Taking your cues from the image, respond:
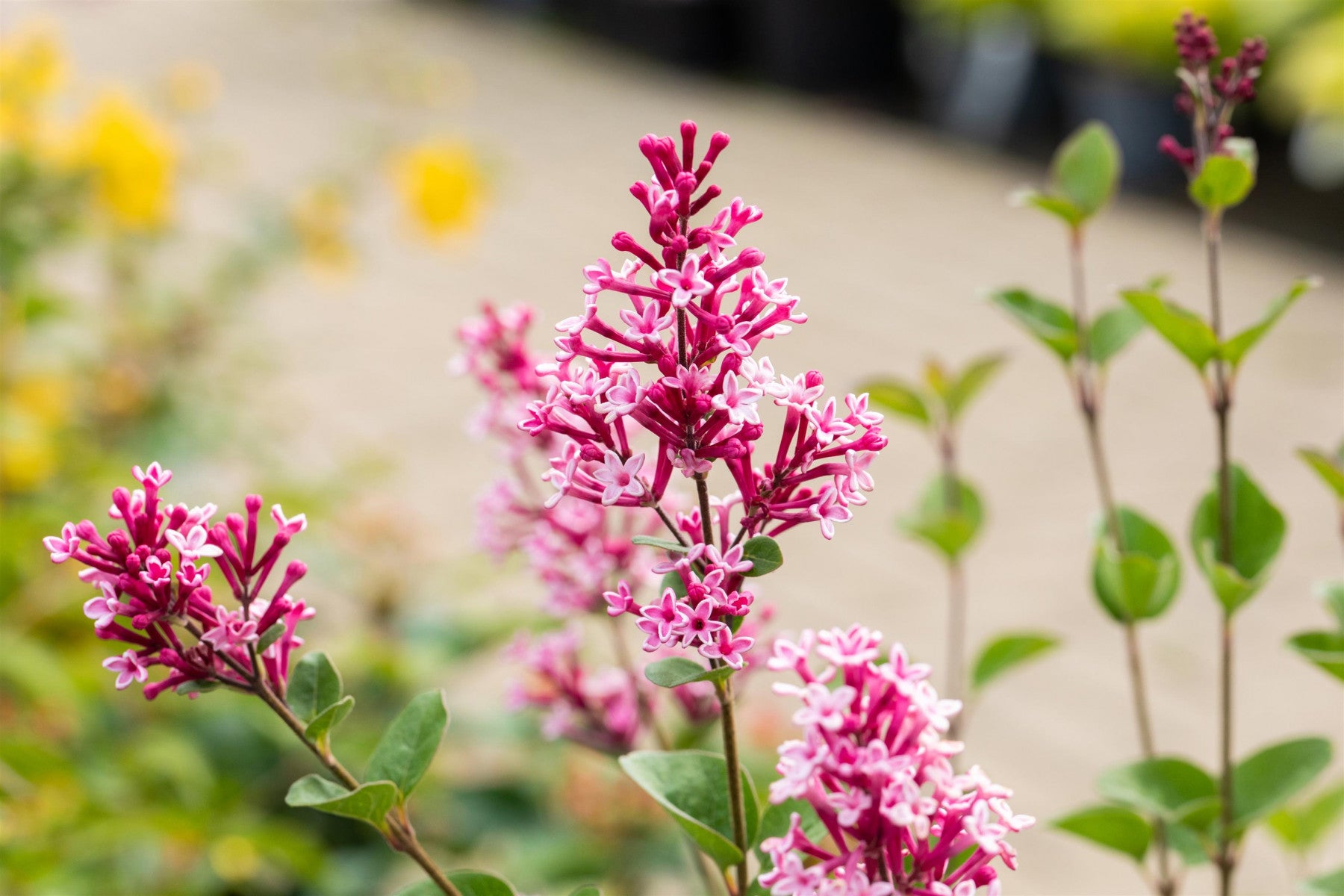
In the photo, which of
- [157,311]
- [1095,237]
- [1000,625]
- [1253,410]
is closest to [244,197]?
[157,311]

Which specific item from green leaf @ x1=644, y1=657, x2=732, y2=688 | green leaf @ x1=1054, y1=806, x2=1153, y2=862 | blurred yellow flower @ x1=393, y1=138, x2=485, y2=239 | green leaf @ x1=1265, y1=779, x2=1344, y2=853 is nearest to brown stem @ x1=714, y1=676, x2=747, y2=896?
green leaf @ x1=644, y1=657, x2=732, y2=688

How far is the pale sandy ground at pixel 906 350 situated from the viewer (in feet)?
7.39

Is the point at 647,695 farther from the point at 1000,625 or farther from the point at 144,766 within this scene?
the point at 1000,625

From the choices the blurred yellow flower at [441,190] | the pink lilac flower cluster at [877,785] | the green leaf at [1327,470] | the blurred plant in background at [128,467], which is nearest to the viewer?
the pink lilac flower cluster at [877,785]

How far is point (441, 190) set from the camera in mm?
1956

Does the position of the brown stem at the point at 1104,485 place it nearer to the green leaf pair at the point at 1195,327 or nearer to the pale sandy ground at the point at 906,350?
the green leaf pair at the point at 1195,327

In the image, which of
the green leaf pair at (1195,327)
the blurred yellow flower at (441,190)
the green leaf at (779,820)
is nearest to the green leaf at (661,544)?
the green leaf at (779,820)

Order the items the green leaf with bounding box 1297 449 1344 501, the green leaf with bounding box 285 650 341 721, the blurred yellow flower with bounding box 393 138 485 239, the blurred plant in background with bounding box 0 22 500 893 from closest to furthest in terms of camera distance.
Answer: the green leaf with bounding box 285 650 341 721 < the green leaf with bounding box 1297 449 1344 501 < the blurred plant in background with bounding box 0 22 500 893 < the blurred yellow flower with bounding box 393 138 485 239

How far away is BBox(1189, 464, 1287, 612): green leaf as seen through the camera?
639 mm

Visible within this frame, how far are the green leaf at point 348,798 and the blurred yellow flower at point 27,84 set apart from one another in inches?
49.9

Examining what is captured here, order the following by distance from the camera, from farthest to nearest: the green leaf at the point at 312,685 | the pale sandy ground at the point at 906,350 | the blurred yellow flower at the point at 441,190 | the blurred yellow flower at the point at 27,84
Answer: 1. the pale sandy ground at the point at 906,350
2. the blurred yellow flower at the point at 441,190
3. the blurred yellow flower at the point at 27,84
4. the green leaf at the point at 312,685

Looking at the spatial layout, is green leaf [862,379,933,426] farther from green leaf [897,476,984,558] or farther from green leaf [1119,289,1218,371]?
green leaf [1119,289,1218,371]

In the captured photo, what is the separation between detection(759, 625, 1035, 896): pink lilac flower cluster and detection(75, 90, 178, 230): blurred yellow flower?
1.42 meters

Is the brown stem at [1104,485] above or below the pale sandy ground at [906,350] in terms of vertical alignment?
below
